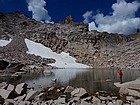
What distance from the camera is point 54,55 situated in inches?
3551

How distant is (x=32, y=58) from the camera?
257 ft

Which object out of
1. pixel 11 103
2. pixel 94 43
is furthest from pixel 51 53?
pixel 11 103

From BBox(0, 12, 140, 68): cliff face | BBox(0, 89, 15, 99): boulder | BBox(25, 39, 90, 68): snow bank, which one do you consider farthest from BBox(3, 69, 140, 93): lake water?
BBox(0, 12, 140, 68): cliff face

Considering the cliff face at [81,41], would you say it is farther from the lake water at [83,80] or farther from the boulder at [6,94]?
the boulder at [6,94]

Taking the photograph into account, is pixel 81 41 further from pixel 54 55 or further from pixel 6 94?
pixel 6 94

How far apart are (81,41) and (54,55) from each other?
14.5 meters

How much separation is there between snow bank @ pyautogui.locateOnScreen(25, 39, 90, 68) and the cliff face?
106 inches

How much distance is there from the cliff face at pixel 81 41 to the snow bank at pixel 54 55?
270 cm

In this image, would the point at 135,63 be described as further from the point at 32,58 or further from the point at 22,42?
the point at 22,42

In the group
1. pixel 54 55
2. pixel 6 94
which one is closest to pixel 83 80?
pixel 6 94

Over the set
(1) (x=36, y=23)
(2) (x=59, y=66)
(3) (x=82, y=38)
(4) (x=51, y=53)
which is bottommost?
(2) (x=59, y=66)

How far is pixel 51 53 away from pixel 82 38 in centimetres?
1593

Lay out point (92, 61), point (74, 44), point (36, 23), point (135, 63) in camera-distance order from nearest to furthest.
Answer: point (135, 63), point (92, 61), point (74, 44), point (36, 23)

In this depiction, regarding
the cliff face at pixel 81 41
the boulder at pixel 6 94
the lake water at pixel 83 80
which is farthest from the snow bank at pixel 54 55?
the boulder at pixel 6 94
